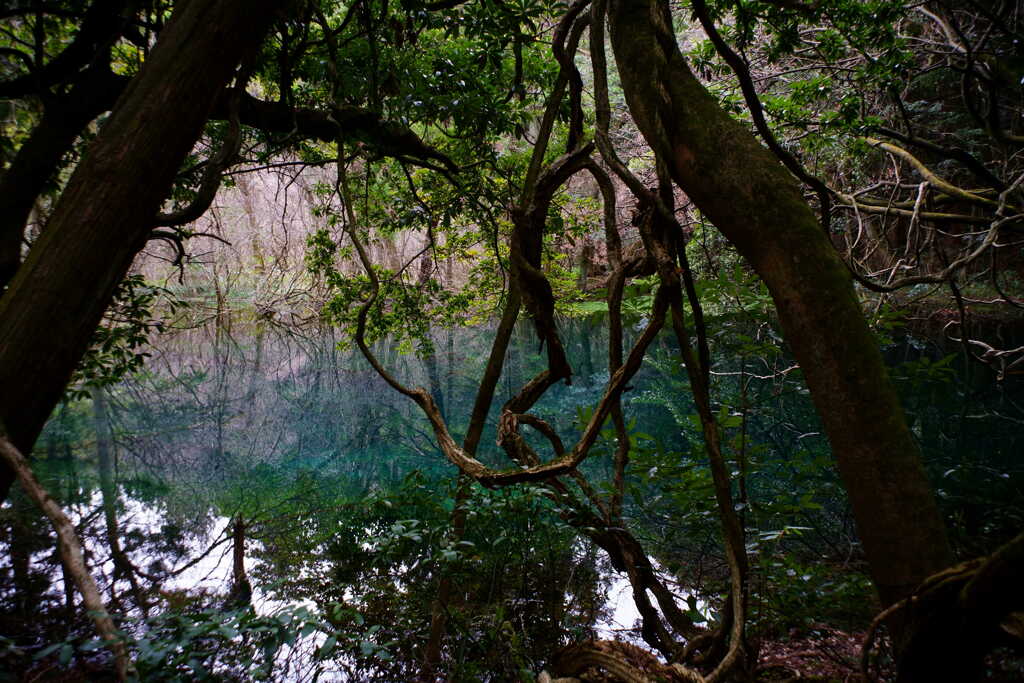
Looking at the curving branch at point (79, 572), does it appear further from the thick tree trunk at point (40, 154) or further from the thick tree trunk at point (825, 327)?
the thick tree trunk at point (40, 154)

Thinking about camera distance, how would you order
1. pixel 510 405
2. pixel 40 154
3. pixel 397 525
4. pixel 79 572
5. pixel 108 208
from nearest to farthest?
1. pixel 79 572
2. pixel 108 208
3. pixel 510 405
4. pixel 397 525
5. pixel 40 154

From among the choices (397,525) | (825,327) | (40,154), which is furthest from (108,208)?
(40,154)

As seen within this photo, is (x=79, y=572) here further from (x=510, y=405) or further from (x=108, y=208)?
(x=510, y=405)

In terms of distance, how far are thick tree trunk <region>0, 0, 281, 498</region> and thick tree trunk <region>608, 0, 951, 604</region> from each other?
3.72 feet

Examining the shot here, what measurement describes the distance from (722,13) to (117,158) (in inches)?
129

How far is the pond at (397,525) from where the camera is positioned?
7.29 feet

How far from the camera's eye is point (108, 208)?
1350mm

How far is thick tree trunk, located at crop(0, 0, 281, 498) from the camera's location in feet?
4.14

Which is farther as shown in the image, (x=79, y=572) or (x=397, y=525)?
(x=397, y=525)

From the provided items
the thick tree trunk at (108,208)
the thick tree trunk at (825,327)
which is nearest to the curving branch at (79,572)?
the thick tree trunk at (108,208)

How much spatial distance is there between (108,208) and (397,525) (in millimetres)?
1229

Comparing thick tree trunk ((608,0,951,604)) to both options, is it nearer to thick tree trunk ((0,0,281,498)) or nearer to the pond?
the pond

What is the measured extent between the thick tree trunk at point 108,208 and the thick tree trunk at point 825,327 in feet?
3.72

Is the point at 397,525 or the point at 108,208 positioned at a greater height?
the point at 108,208
